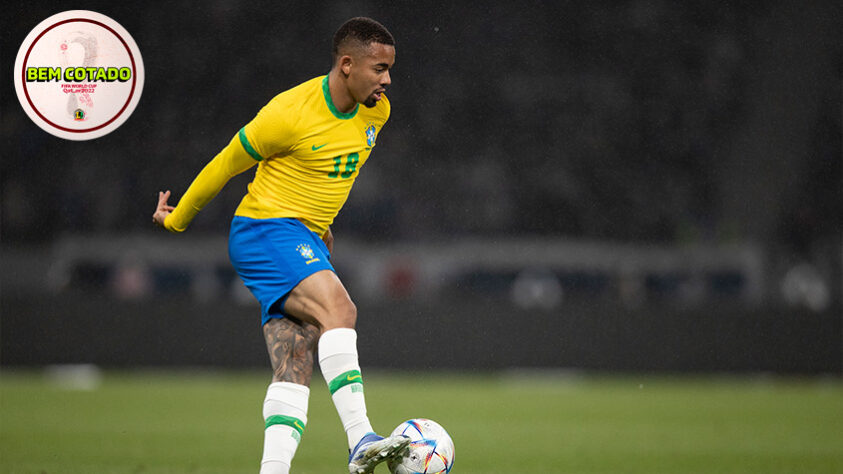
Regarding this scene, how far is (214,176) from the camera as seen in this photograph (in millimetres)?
4332

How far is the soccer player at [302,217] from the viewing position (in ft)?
13.9

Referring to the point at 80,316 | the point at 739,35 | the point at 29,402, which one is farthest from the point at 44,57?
the point at 739,35

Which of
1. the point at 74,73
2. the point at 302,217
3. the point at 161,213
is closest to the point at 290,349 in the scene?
the point at 302,217

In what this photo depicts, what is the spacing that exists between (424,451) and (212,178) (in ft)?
A: 4.55

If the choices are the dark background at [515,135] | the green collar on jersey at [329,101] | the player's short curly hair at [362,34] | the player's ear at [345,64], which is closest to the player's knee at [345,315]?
the green collar on jersey at [329,101]

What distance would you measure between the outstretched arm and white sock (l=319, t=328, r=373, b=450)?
2.45 ft

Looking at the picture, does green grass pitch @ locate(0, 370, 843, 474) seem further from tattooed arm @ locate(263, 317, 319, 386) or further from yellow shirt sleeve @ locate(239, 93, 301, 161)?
yellow shirt sleeve @ locate(239, 93, 301, 161)

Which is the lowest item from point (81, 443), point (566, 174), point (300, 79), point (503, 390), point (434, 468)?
point (503, 390)

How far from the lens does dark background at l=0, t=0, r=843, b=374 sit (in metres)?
17.7

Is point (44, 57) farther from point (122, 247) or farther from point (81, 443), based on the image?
point (122, 247)

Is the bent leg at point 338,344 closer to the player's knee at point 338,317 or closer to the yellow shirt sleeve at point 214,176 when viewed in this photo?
the player's knee at point 338,317

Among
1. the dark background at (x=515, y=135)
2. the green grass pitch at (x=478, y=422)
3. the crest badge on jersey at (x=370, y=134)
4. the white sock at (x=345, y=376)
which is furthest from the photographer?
the dark background at (x=515, y=135)

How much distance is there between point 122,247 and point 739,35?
12104 millimetres

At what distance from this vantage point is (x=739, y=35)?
20156 millimetres
